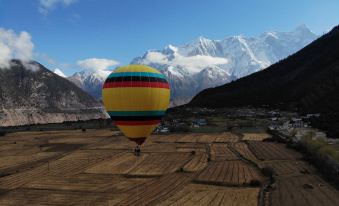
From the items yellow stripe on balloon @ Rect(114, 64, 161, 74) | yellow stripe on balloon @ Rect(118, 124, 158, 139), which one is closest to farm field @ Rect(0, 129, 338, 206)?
yellow stripe on balloon @ Rect(118, 124, 158, 139)

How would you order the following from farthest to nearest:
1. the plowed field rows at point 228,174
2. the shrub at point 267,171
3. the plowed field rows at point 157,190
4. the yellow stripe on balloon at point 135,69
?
the shrub at point 267,171 → the plowed field rows at point 228,174 → the plowed field rows at point 157,190 → the yellow stripe on balloon at point 135,69

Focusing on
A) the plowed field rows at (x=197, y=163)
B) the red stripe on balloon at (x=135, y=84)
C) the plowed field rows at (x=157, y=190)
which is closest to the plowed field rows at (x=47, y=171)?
the plowed field rows at (x=157, y=190)

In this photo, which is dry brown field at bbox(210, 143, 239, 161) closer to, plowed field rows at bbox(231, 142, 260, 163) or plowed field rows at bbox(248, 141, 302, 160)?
plowed field rows at bbox(231, 142, 260, 163)

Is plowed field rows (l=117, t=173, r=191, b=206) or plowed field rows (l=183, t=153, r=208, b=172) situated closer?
plowed field rows (l=117, t=173, r=191, b=206)

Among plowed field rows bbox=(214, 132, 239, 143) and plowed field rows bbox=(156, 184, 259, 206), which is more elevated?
plowed field rows bbox=(214, 132, 239, 143)

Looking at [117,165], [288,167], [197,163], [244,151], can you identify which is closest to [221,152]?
[244,151]

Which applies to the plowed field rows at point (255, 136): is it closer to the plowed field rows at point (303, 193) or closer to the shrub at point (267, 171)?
the shrub at point (267, 171)

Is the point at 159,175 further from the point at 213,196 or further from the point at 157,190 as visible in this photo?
the point at 213,196

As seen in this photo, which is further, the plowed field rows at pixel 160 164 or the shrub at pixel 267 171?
the plowed field rows at pixel 160 164

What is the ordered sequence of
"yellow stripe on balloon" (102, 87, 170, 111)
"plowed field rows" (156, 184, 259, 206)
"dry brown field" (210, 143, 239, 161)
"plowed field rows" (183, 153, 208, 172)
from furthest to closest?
"dry brown field" (210, 143, 239, 161)
"plowed field rows" (183, 153, 208, 172)
"plowed field rows" (156, 184, 259, 206)
"yellow stripe on balloon" (102, 87, 170, 111)

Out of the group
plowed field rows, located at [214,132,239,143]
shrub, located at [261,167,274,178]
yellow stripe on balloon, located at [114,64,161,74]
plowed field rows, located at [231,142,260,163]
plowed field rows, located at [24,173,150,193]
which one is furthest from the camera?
plowed field rows, located at [214,132,239,143]
